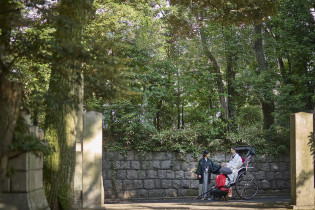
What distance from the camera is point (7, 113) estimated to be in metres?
5.88

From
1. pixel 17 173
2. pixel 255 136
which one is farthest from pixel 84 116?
pixel 255 136

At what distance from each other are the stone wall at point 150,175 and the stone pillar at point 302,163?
21.8 ft

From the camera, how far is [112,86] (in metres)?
8.95

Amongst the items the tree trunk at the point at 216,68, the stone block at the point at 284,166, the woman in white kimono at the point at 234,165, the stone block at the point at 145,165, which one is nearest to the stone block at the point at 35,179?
the woman in white kimono at the point at 234,165

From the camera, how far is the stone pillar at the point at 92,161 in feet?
31.3

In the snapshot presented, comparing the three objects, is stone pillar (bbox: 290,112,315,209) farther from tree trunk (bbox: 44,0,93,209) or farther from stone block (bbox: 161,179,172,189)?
stone block (bbox: 161,179,172,189)

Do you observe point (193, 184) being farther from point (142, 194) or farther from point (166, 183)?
point (142, 194)

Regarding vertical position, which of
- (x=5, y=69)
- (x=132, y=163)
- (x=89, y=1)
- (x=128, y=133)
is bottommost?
(x=132, y=163)

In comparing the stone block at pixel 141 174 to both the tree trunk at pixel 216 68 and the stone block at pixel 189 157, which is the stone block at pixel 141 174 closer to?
the stone block at pixel 189 157

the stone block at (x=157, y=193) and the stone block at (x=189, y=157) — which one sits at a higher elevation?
the stone block at (x=189, y=157)

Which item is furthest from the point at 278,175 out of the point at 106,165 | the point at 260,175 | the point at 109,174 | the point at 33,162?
the point at 33,162

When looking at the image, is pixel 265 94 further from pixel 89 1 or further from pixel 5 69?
pixel 5 69

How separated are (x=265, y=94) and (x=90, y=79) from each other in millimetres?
10605

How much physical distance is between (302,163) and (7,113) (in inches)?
258
